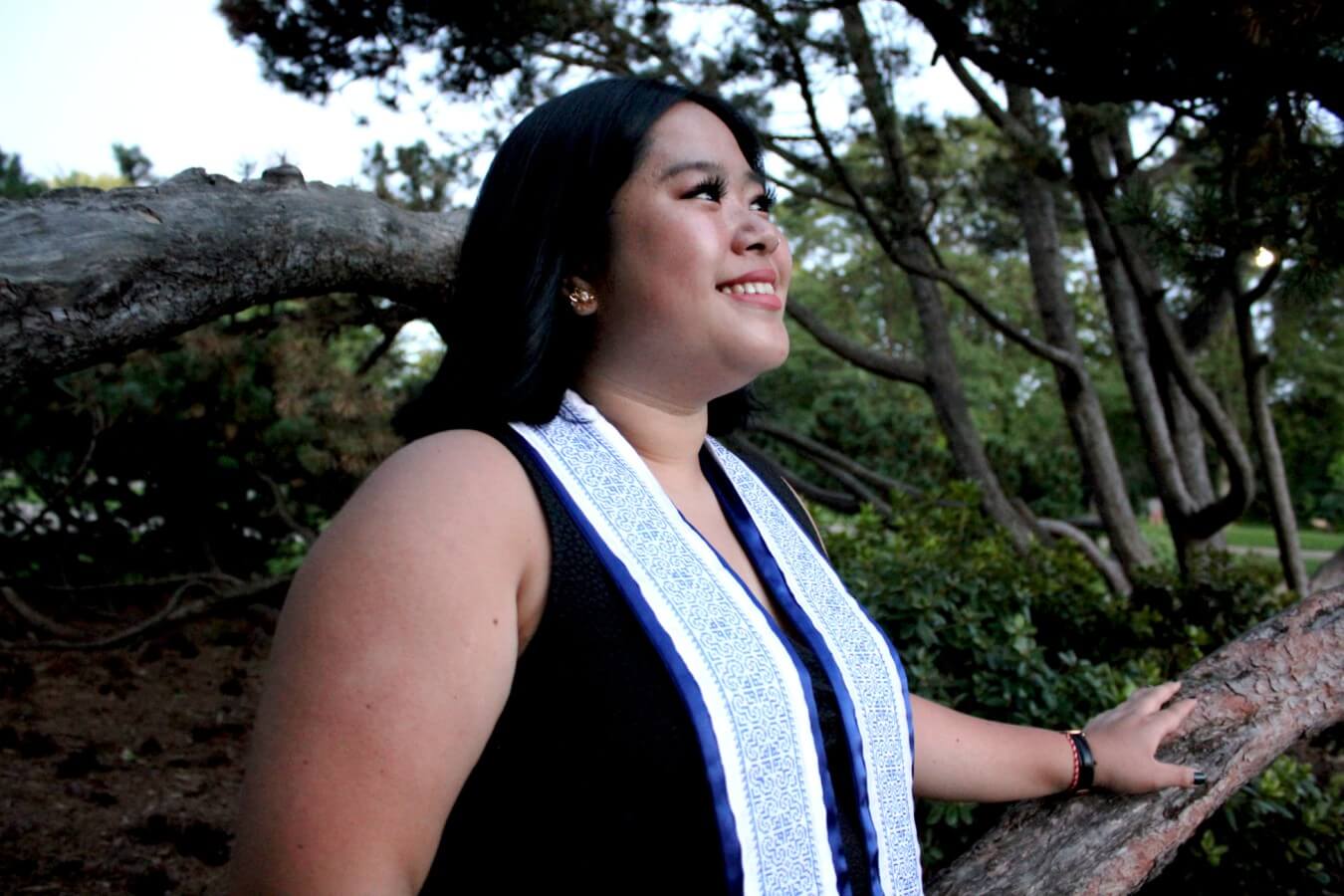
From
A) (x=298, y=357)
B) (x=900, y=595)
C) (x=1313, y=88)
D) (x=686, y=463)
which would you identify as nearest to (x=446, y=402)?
(x=686, y=463)

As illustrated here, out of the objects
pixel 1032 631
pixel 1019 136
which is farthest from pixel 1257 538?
pixel 1032 631

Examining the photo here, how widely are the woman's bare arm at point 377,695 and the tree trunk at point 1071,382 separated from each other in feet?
15.8

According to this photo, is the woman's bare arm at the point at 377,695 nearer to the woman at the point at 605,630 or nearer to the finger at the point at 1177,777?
the woman at the point at 605,630

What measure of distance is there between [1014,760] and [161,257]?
1656 mm

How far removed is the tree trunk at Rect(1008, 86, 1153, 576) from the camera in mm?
5699

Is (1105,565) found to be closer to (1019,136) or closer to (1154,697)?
(1019,136)

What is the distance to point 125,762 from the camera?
3.68 meters

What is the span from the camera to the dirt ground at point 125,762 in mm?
2896

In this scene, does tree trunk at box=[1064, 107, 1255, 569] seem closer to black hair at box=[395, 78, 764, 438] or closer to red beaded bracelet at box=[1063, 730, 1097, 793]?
red beaded bracelet at box=[1063, 730, 1097, 793]

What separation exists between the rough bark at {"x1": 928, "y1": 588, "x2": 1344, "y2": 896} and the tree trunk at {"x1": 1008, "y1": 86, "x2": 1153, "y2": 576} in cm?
345

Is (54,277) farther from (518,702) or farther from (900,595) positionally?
(900,595)

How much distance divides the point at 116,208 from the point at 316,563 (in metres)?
0.86

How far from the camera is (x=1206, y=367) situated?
18.2 m

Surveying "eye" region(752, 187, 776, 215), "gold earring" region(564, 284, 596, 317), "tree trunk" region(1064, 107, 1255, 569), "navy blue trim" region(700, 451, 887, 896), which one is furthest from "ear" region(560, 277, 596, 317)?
"tree trunk" region(1064, 107, 1255, 569)
